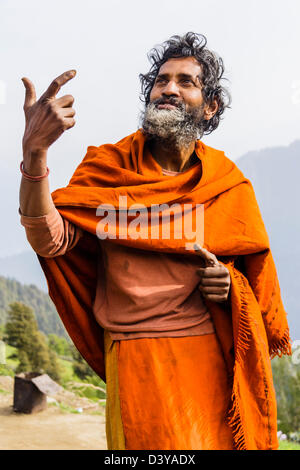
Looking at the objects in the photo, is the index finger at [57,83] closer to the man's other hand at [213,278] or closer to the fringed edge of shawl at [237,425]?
the man's other hand at [213,278]

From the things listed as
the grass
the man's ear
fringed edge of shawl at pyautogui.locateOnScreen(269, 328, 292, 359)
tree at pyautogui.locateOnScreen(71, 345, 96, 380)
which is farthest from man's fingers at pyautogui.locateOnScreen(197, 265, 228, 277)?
tree at pyautogui.locateOnScreen(71, 345, 96, 380)

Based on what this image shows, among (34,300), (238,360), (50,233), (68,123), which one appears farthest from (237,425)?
(34,300)

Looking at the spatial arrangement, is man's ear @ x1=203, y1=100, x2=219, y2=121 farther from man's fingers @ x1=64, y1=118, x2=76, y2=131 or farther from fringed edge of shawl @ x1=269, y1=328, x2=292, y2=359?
fringed edge of shawl @ x1=269, y1=328, x2=292, y2=359

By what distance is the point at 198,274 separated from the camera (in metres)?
2.27

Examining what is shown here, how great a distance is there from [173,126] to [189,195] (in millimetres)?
333

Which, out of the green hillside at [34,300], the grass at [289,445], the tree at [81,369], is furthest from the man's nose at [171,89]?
the green hillside at [34,300]

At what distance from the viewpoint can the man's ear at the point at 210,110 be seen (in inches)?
109

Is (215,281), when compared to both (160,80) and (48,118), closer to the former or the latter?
(48,118)

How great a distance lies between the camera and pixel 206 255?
2229 millimetres

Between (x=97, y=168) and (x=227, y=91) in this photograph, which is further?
(x=227, y=91)

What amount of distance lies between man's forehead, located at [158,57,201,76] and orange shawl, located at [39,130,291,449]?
323 millimetres

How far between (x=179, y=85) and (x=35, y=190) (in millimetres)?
967

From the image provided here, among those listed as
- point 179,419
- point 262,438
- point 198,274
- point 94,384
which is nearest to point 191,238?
point 198,274

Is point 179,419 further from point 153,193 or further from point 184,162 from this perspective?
point 184,162
